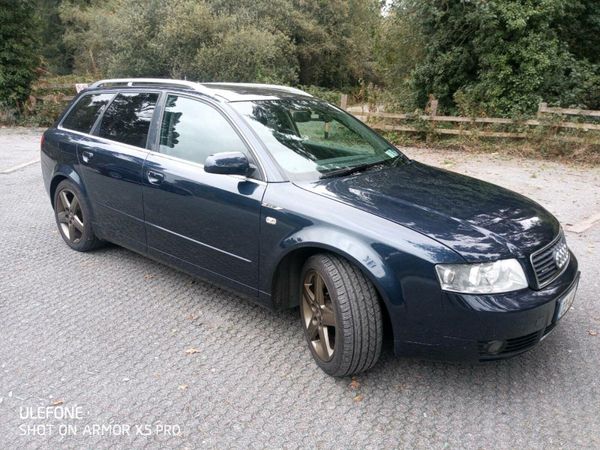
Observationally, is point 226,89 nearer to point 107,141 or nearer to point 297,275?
point 107,141

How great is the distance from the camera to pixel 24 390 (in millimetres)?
2830

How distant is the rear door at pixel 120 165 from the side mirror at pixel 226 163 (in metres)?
1.04

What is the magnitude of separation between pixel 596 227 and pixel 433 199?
4.08 meters

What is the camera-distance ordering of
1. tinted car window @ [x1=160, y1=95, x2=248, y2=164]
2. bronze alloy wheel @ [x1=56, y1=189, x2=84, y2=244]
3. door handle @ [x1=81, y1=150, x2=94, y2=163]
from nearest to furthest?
1. tinted car window @ [x1=160, y1=95, x2=248, y2=164]
2. door handle @ [x1=81, y1=150, x2=94, y2=163]
3. bronze alloy wheel @ [x1=56, y1=189, x2=84, y2=244]

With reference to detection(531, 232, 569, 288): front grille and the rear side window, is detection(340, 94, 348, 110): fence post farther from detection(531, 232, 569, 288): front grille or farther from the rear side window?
detection(531, 232, 569, 288): front grille

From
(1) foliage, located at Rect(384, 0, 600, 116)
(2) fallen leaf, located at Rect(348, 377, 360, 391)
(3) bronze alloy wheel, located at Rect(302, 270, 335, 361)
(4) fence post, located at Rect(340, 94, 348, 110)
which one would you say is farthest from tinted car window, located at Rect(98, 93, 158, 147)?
(1) foliage, located at Rect(384, 0, 600, 116)

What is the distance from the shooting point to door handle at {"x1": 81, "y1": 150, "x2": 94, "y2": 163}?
14.4 feet

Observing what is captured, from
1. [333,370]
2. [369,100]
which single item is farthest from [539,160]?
[333,370]

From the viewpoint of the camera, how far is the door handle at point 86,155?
14.4 ft

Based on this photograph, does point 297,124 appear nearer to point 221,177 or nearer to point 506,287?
point 221,177

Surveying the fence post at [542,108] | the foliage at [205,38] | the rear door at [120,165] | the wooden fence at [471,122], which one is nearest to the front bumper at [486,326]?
the rear door at [120,165]

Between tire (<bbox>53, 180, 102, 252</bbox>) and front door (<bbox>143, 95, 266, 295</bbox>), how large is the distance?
107 cm

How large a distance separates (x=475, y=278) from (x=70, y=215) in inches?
158

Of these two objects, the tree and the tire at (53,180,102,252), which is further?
the tree
